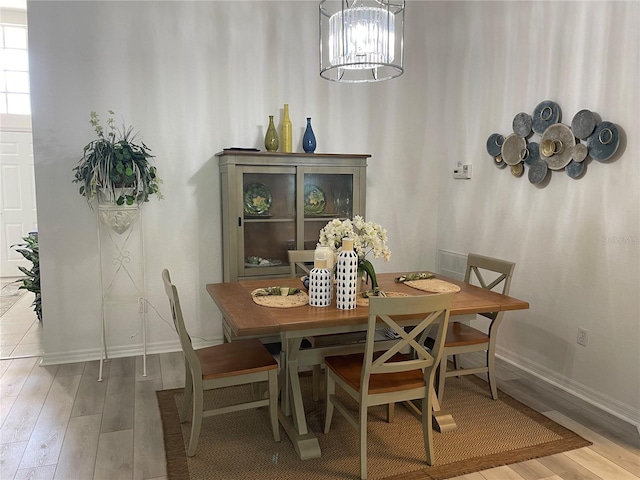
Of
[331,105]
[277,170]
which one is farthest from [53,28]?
[331,105]

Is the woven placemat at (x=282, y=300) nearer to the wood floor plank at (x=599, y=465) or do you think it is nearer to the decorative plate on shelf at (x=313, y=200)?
the decorative plate on shelf at (x=313, y=200)

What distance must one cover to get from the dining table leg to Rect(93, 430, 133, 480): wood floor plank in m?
0.76

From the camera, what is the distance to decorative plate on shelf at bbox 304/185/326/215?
152 inches

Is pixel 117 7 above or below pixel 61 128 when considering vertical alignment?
above

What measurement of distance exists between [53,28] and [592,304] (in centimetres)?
393

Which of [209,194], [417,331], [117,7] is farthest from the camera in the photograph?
[209,194]

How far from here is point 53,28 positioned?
3.39 metres

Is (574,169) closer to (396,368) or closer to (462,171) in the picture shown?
(462,171)

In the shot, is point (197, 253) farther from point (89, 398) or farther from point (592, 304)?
point (592, 304)

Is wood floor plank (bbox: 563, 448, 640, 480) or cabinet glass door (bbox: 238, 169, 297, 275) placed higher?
cabinet glass door (bbox: 238, 169, 297, 275)

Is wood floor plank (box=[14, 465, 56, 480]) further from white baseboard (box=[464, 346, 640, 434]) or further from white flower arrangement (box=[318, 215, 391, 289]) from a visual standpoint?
white baseboard (box=[464, 346, 640, 434])

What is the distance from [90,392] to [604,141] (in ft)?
11.2

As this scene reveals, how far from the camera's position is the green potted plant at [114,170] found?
3.25 meters

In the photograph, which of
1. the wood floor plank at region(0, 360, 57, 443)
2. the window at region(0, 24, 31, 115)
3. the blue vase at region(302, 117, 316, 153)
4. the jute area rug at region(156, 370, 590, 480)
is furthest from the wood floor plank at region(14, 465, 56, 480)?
the window at region(0, 24, 31, 115)
